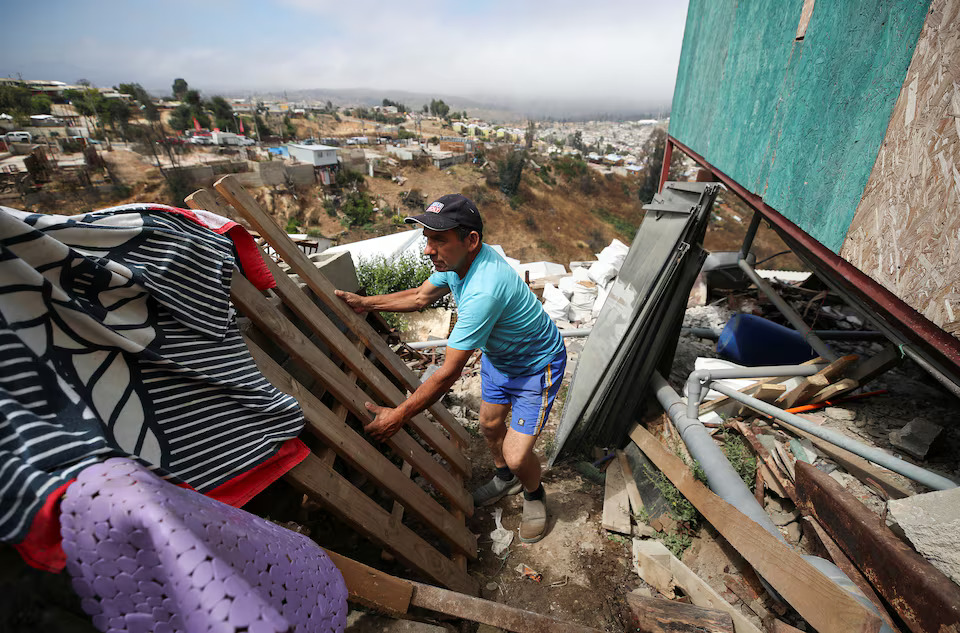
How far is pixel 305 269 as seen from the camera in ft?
7.47

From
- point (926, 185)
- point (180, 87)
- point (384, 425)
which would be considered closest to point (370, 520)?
point (384, 425)

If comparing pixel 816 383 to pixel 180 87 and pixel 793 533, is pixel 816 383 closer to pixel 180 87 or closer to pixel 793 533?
pixel 793 533

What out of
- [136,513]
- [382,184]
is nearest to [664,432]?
[136,513]

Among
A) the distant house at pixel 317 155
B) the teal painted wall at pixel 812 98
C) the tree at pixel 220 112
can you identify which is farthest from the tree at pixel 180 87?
the teal painted wall at pixel 812 98

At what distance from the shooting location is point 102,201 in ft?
80.8

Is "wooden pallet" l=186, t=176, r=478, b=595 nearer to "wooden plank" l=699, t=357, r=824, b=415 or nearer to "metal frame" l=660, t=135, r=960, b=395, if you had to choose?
"wooden plank" l=699, t=357, r=824, b=415

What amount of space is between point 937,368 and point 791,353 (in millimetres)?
2222

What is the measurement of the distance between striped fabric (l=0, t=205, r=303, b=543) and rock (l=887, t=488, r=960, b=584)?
254 cm

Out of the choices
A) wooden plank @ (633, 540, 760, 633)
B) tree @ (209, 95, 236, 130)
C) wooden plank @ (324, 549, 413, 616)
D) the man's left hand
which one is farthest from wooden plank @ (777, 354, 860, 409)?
tree @ (209, 95, 236, 130)

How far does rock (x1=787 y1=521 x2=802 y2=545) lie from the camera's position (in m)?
2.36

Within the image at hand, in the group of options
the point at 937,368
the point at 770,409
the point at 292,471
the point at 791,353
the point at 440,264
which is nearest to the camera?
the point at 292,471

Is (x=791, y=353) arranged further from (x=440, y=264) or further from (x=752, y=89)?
(x=440, y=264)

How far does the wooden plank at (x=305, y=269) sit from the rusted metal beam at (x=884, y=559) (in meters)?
2.40

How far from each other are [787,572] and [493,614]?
1.43 m
